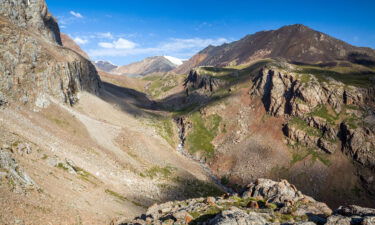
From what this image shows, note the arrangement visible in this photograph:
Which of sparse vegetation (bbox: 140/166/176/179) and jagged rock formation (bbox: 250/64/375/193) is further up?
jagged rock formation (bbox: 250/64/375/193)

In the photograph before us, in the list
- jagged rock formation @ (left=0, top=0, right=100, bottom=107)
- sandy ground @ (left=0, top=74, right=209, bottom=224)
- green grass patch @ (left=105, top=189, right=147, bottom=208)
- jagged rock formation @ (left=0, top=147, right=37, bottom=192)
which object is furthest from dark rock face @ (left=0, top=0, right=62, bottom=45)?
jagged rock formation @ (left=0, top=147, right=37, bottom=192)

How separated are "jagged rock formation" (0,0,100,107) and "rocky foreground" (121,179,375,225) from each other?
151ft

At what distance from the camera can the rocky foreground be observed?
85.9ft

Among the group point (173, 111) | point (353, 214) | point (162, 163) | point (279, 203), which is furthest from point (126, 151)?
point (173, 111)

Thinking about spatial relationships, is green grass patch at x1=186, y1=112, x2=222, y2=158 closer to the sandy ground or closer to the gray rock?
the sandy ground

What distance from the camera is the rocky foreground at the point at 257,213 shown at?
26.2 m

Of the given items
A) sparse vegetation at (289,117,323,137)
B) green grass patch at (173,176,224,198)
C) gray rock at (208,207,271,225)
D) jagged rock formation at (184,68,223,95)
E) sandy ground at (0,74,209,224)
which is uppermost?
jagged rock formation at (184,68,223,95)

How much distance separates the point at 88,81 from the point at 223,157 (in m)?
71.8

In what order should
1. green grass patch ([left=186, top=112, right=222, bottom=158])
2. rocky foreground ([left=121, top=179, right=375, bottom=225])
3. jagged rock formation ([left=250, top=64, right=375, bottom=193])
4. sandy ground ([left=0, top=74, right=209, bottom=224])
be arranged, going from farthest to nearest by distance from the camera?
1. green grass patch ([left=186, top=112, right=222, bottom=158])
2. jagged rock formation ([left=250, top=64, right=375, bottom=193])
3. sandy ground ([left=0, top=74, right=209, bottom=224])
4. rocky foreground ([left=121, top=179, right=375, bottom=225])

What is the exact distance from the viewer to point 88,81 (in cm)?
12581

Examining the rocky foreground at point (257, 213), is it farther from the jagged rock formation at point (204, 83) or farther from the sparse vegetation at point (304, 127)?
the jagged rock formation at point (204, 83)

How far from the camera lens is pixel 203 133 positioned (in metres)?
122

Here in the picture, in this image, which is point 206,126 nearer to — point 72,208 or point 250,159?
point 250,159

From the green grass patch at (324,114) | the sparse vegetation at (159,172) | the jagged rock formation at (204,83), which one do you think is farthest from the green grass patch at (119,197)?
the jagged rock formation at (204,83)
